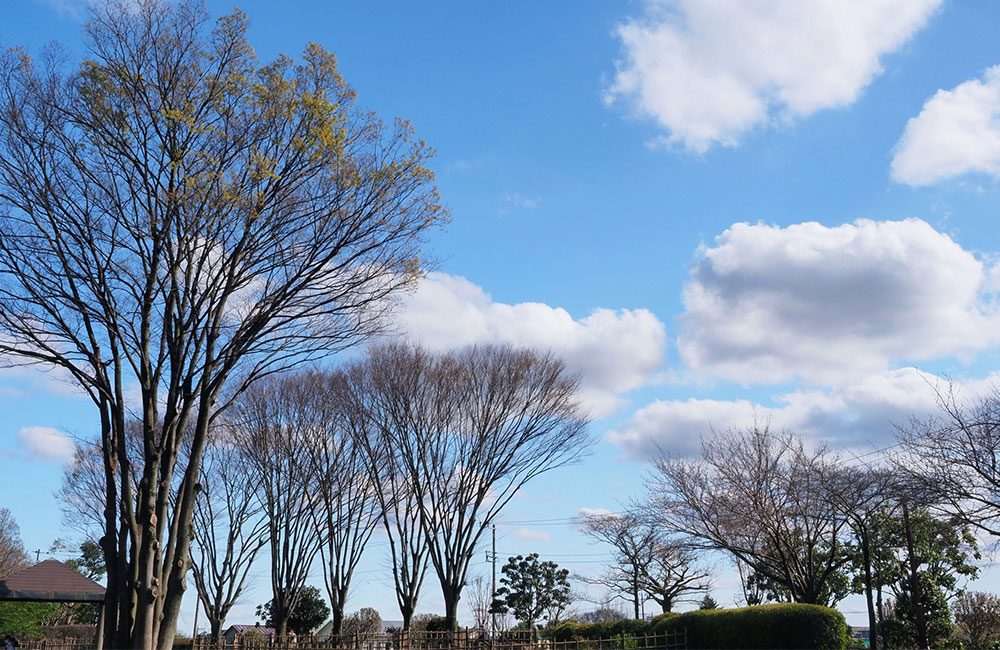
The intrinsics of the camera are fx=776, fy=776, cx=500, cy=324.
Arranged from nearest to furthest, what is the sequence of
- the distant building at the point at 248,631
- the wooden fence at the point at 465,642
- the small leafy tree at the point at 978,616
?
the wooden fence at the point at 465,642
the small leafy tree at the point at 978,616
the distant building at the point at 248,631

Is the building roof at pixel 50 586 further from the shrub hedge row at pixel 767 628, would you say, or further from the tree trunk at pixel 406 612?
the shrub hedge row at pixel 767 628

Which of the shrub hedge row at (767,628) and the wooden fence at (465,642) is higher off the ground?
the shrub hedge row at (767,628)

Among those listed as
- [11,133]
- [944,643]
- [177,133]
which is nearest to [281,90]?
[177,133]

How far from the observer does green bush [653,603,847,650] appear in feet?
50.1

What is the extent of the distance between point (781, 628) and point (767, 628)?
0.32 metres

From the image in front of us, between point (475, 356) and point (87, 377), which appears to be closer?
point (87, 377)

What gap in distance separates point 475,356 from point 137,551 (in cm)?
1157

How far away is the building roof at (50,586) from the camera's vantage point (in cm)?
1833

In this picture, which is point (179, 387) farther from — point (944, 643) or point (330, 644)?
point (944, 643)

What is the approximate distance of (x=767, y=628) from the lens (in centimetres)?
1583

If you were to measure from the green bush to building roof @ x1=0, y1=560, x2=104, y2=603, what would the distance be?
14580mm

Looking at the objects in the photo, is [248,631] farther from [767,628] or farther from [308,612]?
[767,628]

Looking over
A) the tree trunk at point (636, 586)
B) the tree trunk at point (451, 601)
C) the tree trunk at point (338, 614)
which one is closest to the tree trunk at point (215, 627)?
the tree trunk at point (338, 614)

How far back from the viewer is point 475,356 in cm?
1956
